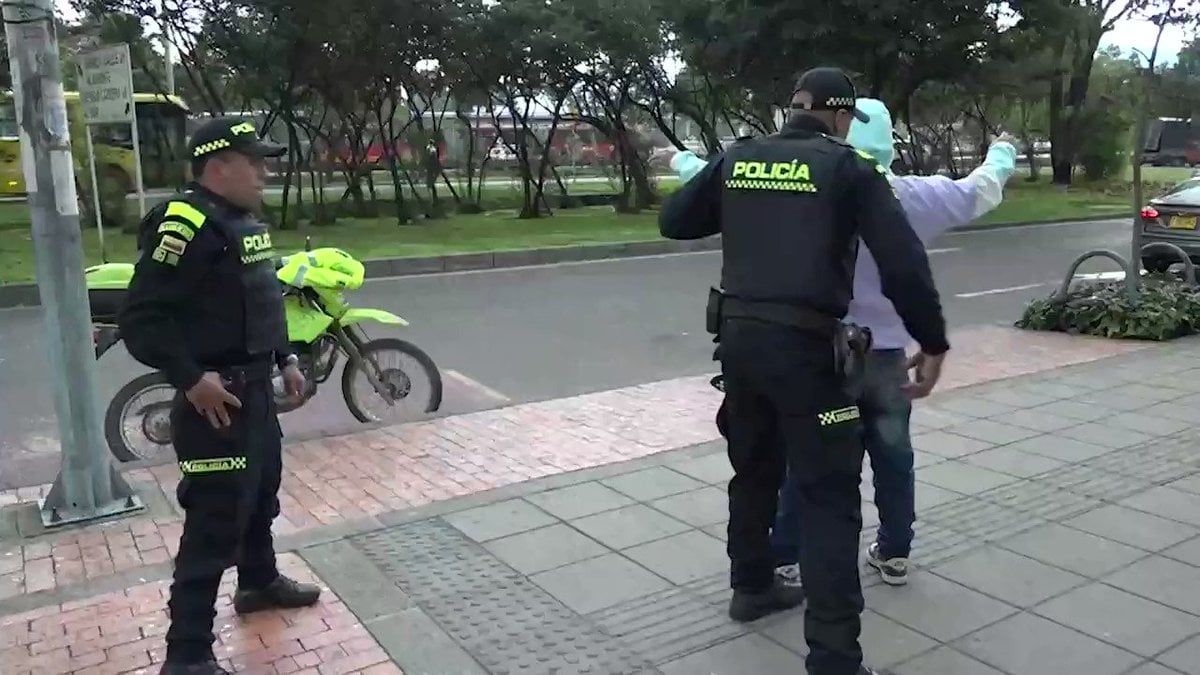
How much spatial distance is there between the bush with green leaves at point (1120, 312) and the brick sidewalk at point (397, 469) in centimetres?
119

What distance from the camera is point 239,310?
3.19 metres

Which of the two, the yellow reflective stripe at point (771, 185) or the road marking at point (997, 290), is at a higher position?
the yellow reflective stripe at point (771, 185)

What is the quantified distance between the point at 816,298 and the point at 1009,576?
5.36ft

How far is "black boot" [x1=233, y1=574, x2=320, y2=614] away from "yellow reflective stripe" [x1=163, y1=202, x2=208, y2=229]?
1.35m

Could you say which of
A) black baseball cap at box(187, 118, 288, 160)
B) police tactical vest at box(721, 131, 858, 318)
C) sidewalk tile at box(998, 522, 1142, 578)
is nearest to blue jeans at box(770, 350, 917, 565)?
sidewalk tile at box(998, 522, 1142, 578)

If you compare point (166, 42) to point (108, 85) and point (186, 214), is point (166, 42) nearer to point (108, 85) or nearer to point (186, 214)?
point (108, 85)

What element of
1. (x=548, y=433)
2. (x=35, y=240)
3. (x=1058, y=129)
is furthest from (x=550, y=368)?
(x=1058, y=129)

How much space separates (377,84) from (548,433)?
611 inches

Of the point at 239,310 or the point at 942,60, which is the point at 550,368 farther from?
the point at 942,60

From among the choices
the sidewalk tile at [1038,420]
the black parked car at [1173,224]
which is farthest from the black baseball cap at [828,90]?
the black parked car at [1173,224]

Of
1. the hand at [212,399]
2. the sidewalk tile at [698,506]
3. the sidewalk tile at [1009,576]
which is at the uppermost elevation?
the hand at [212,399]

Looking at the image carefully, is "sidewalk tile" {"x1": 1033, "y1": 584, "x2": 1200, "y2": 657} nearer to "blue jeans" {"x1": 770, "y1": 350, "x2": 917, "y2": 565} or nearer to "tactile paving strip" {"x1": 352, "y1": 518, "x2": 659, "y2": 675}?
"blue jeans" {"x1": 770, "y1": 350, "x2": 917, "y2": 565}

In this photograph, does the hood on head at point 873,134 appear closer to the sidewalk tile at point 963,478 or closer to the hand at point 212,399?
the sidewalk tile at point 963,478

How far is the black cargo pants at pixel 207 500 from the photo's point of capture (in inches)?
125
